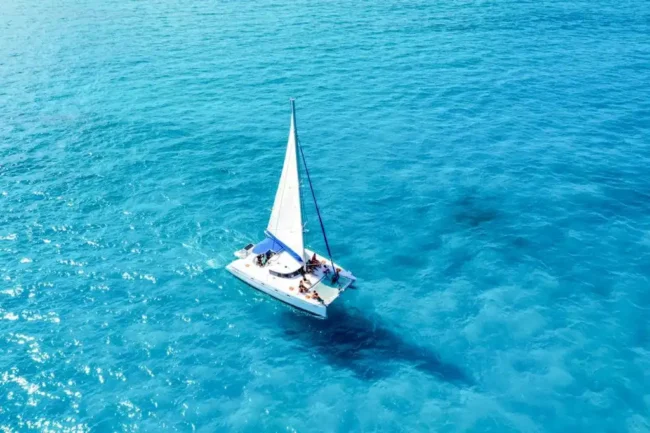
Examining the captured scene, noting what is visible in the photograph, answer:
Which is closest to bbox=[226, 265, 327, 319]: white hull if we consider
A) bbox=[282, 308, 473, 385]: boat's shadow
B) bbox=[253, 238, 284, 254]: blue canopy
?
bbox=[282, 308, 473, 385]: boat's shadow

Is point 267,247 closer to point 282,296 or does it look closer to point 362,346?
point 282,296

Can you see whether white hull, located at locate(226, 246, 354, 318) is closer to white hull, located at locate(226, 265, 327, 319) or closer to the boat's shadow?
white hull, located at locate(226, 265, 327, 319)

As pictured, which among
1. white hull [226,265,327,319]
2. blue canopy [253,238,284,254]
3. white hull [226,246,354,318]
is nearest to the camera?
white hull [226,265,327,319]

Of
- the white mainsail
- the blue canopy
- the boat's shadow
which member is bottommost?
the boat's shadow

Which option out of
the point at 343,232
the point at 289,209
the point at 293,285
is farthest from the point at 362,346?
the point at 343,232

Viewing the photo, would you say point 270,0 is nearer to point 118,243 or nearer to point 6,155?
point 6,155

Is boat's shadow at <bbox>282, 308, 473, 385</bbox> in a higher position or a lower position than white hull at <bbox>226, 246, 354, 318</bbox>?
lower

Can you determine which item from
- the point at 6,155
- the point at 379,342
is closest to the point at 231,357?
the point at 379,342

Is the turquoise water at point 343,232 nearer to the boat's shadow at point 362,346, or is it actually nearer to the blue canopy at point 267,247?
the boat's shadow at point 362,346

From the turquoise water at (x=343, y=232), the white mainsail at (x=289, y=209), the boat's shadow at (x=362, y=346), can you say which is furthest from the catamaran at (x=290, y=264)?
the turquoise water at (x=343, y=232)
